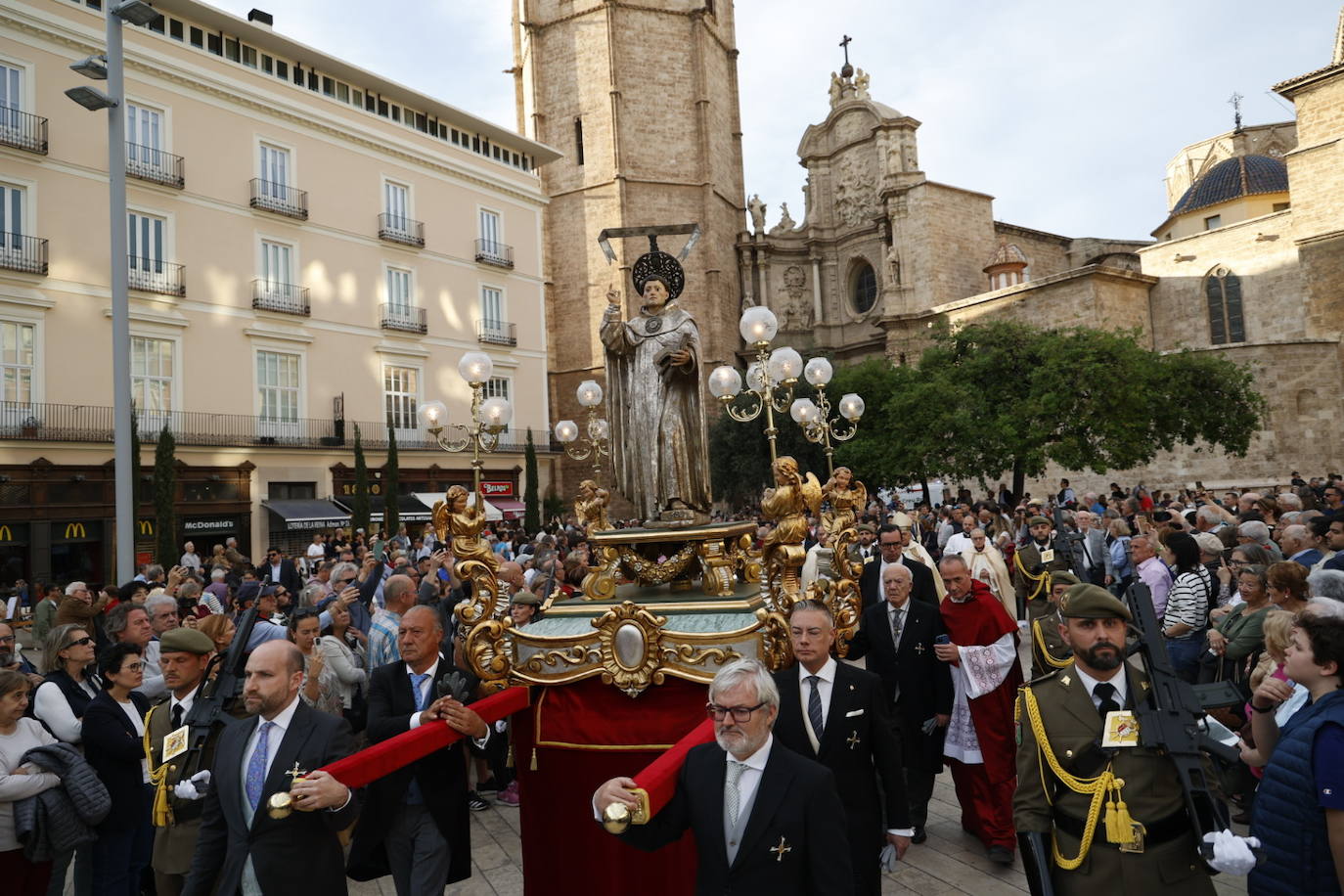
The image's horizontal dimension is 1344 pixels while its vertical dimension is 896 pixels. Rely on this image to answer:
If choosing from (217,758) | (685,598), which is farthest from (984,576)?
(217,758)

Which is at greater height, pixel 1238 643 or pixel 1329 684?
pixel 1329 684

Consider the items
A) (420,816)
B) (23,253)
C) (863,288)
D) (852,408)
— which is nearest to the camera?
(420,816)

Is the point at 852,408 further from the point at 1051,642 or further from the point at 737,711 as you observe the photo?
the point at 737,711

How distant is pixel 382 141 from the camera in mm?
29484

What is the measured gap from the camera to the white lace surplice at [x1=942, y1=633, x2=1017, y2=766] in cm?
562

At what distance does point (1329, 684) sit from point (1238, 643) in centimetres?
260

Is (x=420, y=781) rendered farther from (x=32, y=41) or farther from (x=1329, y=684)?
(x=32, y=41)

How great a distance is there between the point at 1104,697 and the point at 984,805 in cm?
291

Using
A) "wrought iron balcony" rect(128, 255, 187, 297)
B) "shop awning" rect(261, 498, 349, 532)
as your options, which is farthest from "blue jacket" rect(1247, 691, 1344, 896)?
"wrought iron balcony" rect(128, 255, 187, 297)

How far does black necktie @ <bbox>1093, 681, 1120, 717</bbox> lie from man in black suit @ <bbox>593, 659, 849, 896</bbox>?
1.09 metres

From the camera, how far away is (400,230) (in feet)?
98.2

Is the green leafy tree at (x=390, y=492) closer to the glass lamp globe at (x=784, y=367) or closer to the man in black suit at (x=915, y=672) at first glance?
the glass lamp globe at (x=784, y=367)

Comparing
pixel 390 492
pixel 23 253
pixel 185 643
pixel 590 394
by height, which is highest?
pixel 23 253

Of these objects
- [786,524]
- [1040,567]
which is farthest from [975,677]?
[1040,567]
